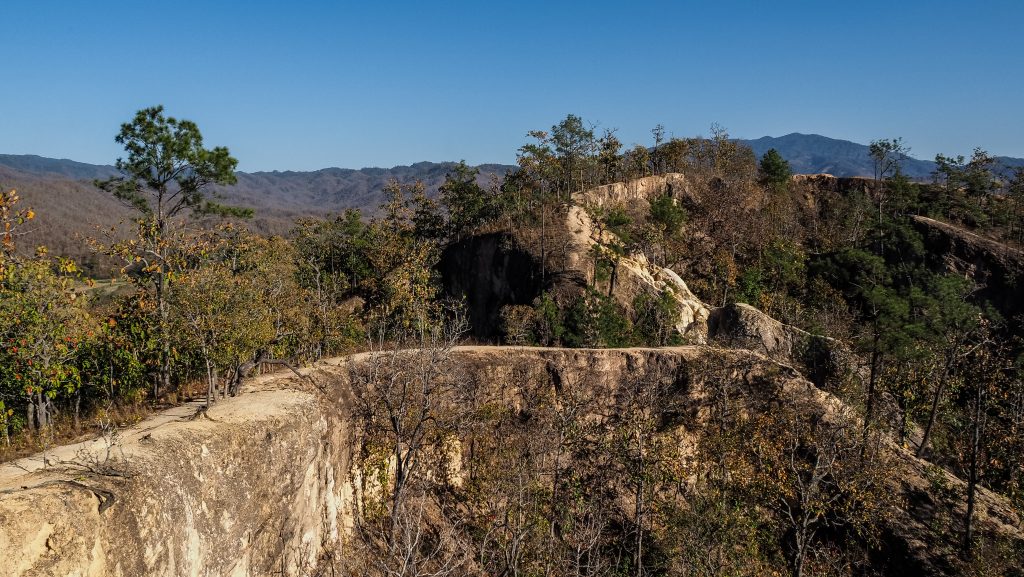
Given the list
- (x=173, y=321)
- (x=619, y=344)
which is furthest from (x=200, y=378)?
(x=619, y=344)

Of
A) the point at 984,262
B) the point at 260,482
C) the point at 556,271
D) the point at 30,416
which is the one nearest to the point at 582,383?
the point at 556,271

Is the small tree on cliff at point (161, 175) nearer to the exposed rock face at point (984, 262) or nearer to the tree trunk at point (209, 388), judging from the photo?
the tree trunk at point (209, 388)

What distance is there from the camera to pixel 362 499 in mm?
27406

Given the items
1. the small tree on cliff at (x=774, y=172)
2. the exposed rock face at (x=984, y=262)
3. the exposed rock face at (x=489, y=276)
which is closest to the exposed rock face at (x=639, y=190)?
the exposed rock face at (x=489, y=276)

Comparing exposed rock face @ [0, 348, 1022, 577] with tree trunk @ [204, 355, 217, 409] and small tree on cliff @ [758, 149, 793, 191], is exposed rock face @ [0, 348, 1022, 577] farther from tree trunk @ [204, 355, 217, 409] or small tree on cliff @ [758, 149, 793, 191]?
small tree on cliff @ [758, 149, 793, 191]

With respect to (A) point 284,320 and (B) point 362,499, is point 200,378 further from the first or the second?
(B) point 362,499

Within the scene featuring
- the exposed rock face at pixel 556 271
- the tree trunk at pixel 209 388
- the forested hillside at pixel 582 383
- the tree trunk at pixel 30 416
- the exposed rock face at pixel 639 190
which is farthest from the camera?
the exposed rock face at pixel 639 190

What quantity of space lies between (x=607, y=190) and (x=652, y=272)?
48.1 feet

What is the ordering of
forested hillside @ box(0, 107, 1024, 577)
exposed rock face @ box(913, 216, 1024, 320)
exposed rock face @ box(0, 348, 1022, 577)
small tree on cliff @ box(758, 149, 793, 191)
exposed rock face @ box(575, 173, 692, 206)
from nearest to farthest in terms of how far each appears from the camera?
exposed rock face @ box(0, 348, 1022, 577) → forested hillside @ box(0, 107, 1024, 577) → exposed rock face @ box(913, 216, 1024, 320) → exposed rock face @ box(575, 173, 692, 206) → small tree on cliff @ box(758, 149, 793, 191)

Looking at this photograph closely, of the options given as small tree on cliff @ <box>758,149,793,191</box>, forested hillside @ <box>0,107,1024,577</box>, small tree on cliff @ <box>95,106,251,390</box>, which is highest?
small tree on cliff @ <box>758,149,793,191</box>

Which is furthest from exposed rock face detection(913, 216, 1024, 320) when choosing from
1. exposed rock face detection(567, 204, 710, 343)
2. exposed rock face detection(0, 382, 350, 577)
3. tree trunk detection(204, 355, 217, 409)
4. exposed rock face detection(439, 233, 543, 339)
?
tree trunk detection(204, 355, 217, 409)

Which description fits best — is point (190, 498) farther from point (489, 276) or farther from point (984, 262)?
point (984, 262)

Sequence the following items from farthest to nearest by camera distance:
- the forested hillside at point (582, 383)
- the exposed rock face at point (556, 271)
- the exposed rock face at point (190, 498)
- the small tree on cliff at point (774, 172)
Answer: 1. the small tree on cliff at point (774, 172)
2. the exposed rock face at point (556, 271)
3. the forested hillside at point (582, 383)
4. the exposed rock face at point (190, 498)

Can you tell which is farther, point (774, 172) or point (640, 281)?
point (774, 172)
